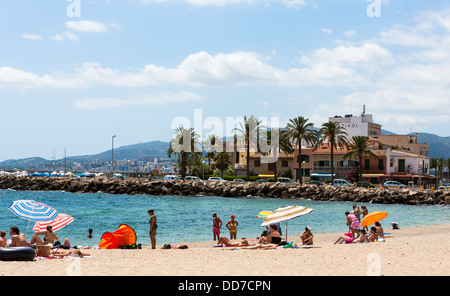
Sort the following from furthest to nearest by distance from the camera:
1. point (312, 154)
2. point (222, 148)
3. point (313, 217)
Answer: point (222, 148), point (312, 154), point (313, 217)

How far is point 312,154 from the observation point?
276 ft

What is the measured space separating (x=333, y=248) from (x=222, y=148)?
85395mm

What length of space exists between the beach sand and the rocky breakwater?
44.2 m

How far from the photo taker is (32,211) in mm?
18500

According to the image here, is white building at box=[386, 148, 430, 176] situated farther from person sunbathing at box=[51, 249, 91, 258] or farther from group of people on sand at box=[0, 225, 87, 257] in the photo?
person sunbathing at box=[51, 249, 91, 258]

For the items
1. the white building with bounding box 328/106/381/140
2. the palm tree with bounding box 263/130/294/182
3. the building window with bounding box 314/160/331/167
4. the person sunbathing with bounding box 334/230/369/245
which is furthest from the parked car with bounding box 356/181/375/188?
the person sunbathing with bounding box 334/230/369/245

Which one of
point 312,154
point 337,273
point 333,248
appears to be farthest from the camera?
point 312,154

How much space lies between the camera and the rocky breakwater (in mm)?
59562

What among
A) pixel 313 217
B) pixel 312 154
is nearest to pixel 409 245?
pixel 313 217

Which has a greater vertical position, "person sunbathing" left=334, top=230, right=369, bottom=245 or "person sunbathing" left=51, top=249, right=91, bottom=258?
"person sunbathing" left=51, top=249, right=91, bottom=258

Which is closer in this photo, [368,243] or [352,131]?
[368,243]

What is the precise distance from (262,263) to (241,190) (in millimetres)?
55868
